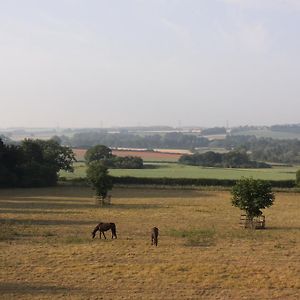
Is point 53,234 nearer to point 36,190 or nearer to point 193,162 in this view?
point 36,190

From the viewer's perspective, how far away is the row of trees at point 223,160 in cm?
12975

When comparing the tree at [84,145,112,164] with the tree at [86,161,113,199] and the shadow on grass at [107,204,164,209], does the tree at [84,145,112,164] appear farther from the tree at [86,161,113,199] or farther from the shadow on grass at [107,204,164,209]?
the shadow on grass at [107,204,164,209]

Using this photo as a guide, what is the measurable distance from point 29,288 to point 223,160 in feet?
392

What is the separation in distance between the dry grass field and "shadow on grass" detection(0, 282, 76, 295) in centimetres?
4

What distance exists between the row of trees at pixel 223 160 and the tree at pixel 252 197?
Answer: 91.1 m

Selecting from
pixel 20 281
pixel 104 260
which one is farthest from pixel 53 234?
pixel 20 281

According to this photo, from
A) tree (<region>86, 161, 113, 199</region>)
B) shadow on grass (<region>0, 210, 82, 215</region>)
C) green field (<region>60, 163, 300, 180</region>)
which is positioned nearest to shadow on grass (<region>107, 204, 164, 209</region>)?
tree (<region>86, 161, 113, 199</region>)

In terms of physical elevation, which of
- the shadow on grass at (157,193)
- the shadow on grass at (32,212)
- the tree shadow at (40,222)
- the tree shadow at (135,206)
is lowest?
the shadow on grass at (157,193)

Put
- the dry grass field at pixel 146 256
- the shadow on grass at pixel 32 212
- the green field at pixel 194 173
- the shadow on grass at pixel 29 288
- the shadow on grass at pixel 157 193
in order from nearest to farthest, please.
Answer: the shadow on grass at pixel 29 288 < the dry grass field at pixel 146 256 < the shadow on grass at pixel 32 212 < the shadow on grass at pixel 157 193 < the green field at pixel 194 173

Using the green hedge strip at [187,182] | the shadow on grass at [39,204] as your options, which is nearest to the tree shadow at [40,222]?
the shadow on grass at [39,204]

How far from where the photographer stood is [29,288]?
1830 cm

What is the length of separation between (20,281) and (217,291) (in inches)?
306

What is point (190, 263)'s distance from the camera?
22.4 meters

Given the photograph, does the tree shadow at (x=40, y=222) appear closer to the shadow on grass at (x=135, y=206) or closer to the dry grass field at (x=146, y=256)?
the dry grass field at (x=146, y=256)
